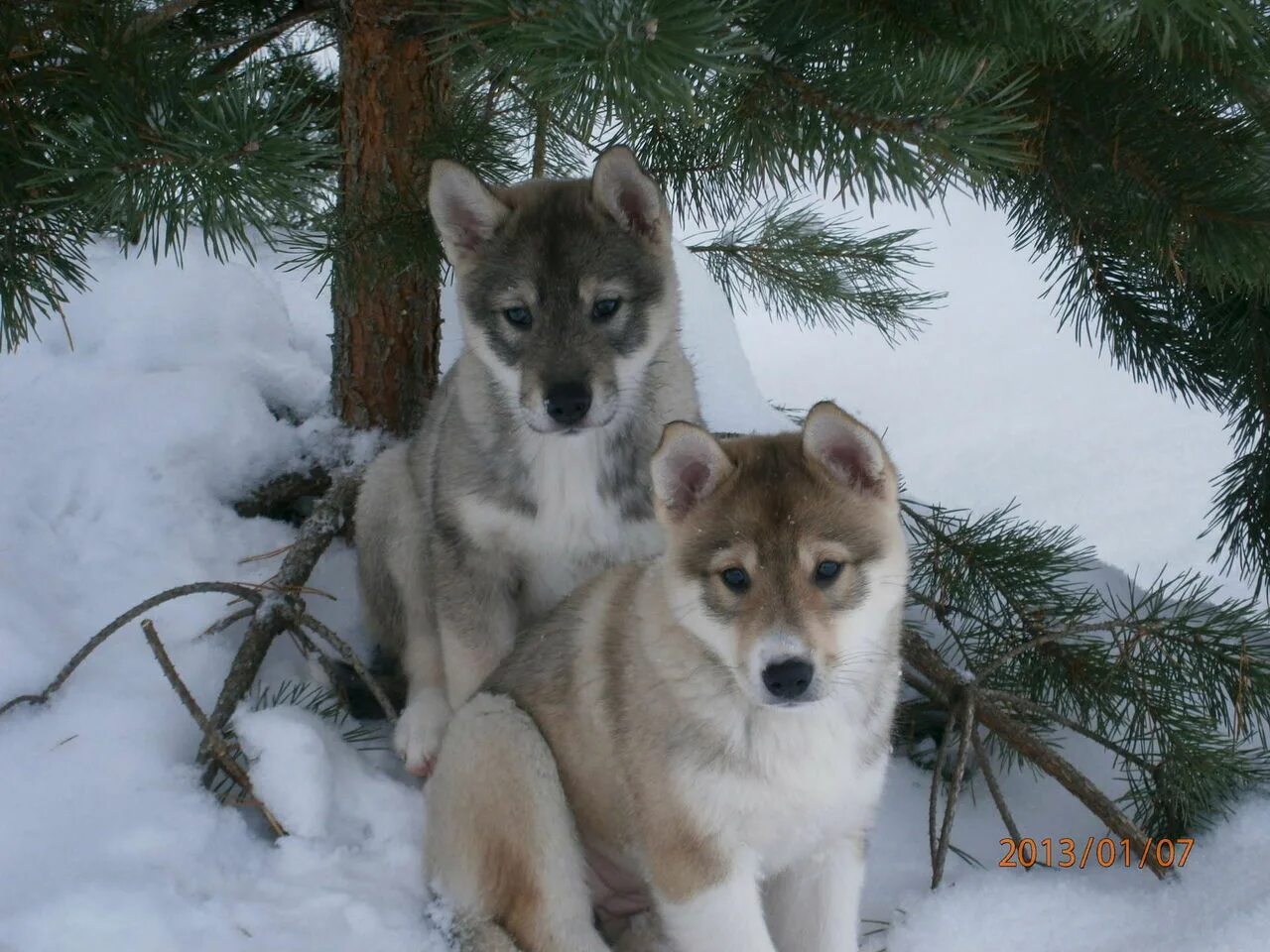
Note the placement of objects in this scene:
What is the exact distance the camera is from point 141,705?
2705 mm

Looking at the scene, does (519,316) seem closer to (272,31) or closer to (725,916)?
(272,31)

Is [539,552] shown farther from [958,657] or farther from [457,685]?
[958,657]

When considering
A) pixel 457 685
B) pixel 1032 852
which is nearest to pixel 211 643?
pixel 457 685

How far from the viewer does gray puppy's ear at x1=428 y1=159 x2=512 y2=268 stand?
2898mm

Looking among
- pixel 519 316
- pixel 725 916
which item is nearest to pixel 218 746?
pixel 725 916

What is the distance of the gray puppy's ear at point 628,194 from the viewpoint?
9.44ft

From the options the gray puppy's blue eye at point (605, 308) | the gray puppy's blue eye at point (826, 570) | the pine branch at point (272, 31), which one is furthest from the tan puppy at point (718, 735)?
the pine branch at point (272, 31)

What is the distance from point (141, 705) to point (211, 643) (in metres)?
0.28

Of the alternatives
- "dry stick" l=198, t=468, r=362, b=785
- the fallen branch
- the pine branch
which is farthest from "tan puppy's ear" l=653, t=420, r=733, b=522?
the pine branch

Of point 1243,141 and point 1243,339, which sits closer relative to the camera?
point 1243,141

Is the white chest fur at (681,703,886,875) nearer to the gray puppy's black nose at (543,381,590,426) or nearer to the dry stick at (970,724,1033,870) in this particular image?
the dry stick at (970,724,1033,870)

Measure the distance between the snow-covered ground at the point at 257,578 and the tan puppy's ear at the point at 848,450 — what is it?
0.91 metres

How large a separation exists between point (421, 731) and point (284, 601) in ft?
1.47

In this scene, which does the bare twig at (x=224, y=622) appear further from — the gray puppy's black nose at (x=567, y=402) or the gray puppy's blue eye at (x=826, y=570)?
the gray puppy's blue eye at (x=826, y=570)
